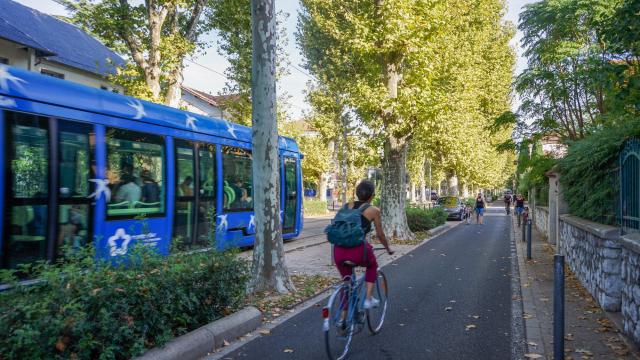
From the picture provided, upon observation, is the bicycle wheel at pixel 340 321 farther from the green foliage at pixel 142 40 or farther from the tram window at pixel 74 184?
the green foliage at pixel 142 40

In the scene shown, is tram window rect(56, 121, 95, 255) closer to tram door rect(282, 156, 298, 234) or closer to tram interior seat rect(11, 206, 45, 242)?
tram interior seat rect(11, 206, 45, 242)

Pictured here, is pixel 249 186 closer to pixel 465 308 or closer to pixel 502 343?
pixel 465 308

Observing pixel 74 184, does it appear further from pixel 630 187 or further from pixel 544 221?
pixel 544 221

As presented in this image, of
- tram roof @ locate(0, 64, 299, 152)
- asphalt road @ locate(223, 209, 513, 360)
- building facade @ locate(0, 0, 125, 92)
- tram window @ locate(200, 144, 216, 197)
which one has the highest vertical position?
building facade @ locate(0, 0, 125, 92)

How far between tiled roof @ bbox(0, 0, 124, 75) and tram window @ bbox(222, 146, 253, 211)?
52.0ft

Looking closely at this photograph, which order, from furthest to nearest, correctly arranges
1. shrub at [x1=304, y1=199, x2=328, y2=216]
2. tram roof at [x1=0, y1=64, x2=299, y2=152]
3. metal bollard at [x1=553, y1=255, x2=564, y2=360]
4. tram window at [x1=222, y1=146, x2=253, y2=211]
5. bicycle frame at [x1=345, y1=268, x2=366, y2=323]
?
shrub at [x1=304, y1=199, x2=328, y2=216], tram window at [x1=222, y1=146, x2=253, y2=211], tram roof at [x1=0, y1=64, x2=299, y2=152], bicycle frame at [x1=345, y1=268, x2=366, y2=323], metal bollard at [x1=553, y1=255, x2=564, y2=360]

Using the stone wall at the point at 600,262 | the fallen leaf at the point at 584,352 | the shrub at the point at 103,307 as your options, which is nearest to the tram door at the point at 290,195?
the stone wall at the point at 600,262

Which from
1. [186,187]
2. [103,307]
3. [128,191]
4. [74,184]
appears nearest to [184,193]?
[186,187]

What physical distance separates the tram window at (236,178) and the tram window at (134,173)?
2.59m

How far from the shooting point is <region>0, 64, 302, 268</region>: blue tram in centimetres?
708

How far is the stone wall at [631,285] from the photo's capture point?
5.46 metres

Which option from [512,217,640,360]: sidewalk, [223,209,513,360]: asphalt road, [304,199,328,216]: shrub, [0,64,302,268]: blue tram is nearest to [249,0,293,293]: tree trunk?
[0,64,302,268]: blue tram

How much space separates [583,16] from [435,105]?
4.77m

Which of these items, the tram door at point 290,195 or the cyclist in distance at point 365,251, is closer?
the cyclist in distance at point 365,251
